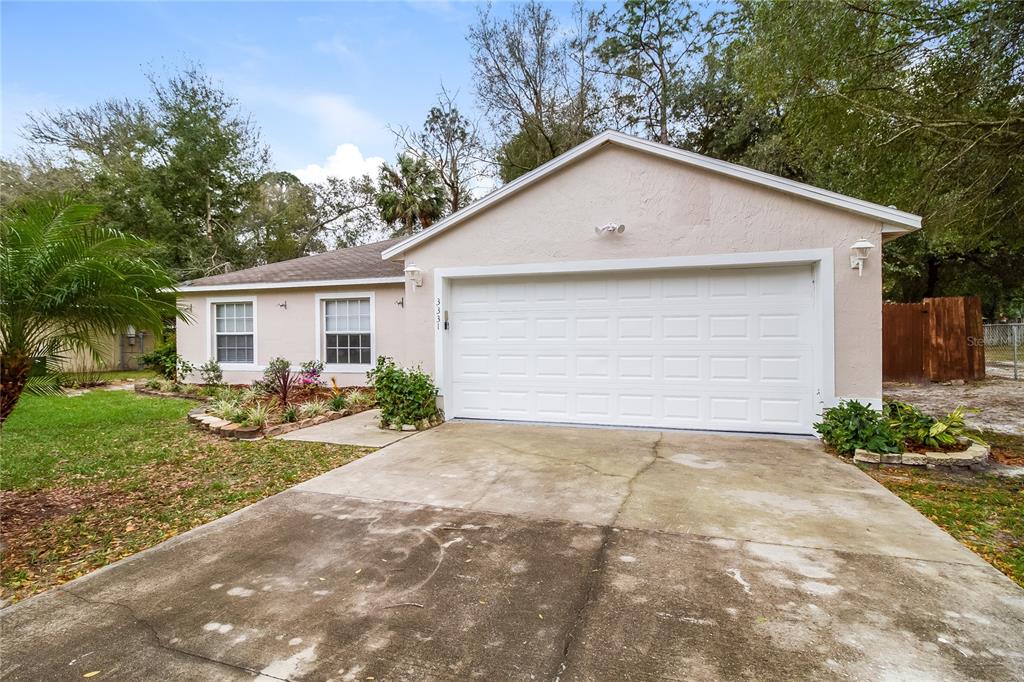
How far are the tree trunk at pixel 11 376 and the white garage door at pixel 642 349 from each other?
16.1ft

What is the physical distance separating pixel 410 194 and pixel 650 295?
15.1 metres

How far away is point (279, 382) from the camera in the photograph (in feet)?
30.6

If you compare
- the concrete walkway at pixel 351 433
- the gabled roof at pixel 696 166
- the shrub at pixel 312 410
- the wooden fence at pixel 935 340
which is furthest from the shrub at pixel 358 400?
the wooden fence at pixel 935 340

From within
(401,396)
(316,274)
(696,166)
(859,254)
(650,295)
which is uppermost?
(696,166)

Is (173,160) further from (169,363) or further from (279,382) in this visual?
(279,382)

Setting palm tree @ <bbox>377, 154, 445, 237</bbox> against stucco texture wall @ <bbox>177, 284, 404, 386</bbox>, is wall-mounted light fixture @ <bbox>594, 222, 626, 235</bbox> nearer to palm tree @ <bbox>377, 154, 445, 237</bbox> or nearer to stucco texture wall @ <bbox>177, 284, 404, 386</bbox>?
stucco texture wall @ <bbox>177, 284, 404, 386</bbox>

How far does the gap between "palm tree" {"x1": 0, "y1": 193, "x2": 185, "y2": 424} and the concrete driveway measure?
181cm

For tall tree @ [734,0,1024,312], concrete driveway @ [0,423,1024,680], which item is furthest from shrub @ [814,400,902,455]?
tall tree @ [734,0,1024,312]

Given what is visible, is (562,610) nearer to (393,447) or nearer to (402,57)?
(393,447)

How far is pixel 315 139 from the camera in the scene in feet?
60.5

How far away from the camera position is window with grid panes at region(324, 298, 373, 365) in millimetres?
10938

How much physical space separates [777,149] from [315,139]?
16.1 meters

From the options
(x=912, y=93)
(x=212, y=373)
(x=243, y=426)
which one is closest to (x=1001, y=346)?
(x=912, y=93)

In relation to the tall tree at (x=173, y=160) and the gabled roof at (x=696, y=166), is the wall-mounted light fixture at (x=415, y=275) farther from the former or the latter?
the tall tree at (x=173, y=160)
